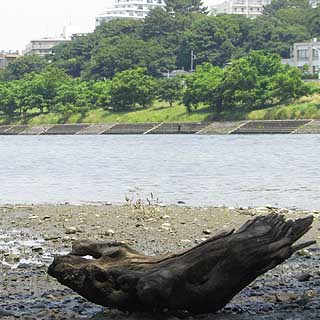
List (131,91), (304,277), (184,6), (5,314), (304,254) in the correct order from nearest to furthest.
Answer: (5,314) < (304,277) < (304,254) < (131,91) < (184,6)

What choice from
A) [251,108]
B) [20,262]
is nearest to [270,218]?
[20,262]

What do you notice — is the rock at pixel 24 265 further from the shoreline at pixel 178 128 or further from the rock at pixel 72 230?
the shoreline at pixel 178 128

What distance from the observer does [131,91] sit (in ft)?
407

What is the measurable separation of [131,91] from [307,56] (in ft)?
114

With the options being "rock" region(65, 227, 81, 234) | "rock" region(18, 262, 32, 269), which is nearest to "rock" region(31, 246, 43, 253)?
"rock" region(18, 262, 32, 269)

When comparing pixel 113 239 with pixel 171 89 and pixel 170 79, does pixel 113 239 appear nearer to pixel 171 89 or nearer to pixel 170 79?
pixel 171 89

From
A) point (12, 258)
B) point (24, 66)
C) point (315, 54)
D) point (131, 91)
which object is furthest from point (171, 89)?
point (12, 258)

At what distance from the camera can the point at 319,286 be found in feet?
36.1

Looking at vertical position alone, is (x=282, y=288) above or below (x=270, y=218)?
below

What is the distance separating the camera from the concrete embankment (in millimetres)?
98625

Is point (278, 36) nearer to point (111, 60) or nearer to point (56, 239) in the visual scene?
point (111, 60)

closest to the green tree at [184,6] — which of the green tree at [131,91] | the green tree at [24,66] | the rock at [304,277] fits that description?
the green tree at [24,66]

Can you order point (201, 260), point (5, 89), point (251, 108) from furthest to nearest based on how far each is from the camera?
point (5, 89), point (251, 108), point (201, 260)

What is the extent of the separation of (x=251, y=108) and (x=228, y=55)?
1673 inches
